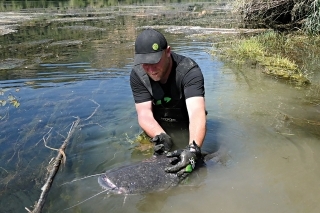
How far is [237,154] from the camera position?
12.9 feet

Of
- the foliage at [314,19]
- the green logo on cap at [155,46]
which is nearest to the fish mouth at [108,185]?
the green logo on cap at [155,46]

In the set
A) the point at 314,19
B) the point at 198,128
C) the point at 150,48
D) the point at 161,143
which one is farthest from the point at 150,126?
the point at 314,19

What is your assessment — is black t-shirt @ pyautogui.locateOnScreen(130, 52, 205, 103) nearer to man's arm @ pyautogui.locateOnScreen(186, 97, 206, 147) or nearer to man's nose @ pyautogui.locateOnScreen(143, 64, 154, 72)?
man's arm @ pyautogui.locateOnScreen(186, 97, 206, 147)

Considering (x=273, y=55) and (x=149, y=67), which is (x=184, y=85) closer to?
(x=149, y=67)

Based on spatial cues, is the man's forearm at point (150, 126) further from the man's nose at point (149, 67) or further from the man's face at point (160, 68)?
the man's nose at point (149, 67)

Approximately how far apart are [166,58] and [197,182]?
1.43 metres

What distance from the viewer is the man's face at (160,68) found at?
3.50 meters

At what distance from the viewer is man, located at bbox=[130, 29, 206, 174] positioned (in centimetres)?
333

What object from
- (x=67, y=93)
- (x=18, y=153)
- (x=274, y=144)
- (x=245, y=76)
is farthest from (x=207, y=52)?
(x=18, y=153)

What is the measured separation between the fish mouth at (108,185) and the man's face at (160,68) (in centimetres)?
127

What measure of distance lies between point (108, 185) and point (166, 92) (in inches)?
59.1

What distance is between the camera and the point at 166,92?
13.3 ft

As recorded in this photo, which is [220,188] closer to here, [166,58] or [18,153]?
[166,58]

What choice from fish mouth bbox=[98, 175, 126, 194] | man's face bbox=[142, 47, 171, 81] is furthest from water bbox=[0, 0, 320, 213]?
man's face bbox=[142, 47, 171, 81]
